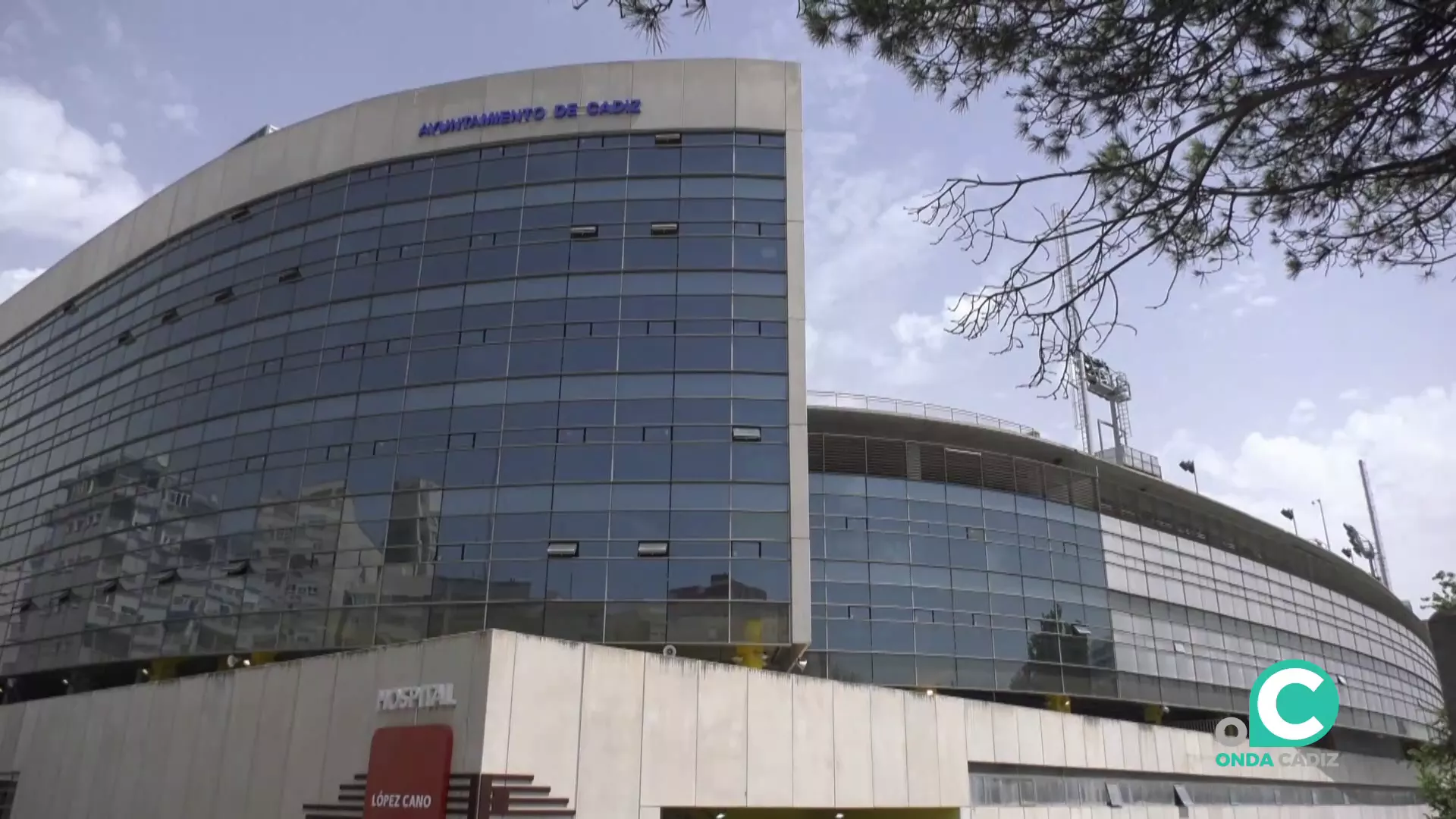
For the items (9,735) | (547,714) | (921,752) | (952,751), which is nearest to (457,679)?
(547,714)

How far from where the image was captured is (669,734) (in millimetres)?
16594

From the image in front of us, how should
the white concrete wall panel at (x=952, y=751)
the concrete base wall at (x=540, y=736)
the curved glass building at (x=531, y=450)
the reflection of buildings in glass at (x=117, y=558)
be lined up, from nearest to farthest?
the concrete base wall at (x=540, y=736)
the white concrete wall panel at (x=952, y=751)
the curved glass building at (x=531, y=450)
the reflection of buildings in glass at (x=117, y=558)

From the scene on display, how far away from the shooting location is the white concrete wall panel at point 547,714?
1466 centimetres

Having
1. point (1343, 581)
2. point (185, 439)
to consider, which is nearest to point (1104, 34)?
point (185, 439)

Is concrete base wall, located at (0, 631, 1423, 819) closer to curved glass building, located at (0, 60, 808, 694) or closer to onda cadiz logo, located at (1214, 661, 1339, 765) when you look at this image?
curved glass building, located at (0, 60, 808, 694)

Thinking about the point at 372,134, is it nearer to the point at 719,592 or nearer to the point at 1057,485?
the point at 719,592

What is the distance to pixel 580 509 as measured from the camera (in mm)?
24094

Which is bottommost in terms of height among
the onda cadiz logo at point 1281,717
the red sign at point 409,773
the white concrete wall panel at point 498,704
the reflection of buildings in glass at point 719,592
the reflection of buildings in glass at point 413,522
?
the red sign at point 409,773

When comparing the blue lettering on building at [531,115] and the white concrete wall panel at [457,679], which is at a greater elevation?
the blue lettering on building at [531,115]

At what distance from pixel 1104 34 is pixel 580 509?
17.7 meters

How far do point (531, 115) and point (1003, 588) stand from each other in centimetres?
2009

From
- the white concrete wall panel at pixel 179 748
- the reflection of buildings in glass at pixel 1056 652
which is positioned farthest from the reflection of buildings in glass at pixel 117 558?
the reflection of buildings in glass at pixel 1056 652

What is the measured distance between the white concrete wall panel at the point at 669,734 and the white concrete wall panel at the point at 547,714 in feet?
4.68

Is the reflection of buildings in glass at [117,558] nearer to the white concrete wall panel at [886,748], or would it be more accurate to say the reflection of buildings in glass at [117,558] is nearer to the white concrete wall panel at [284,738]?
the white concrete wall panel at [284,738]
